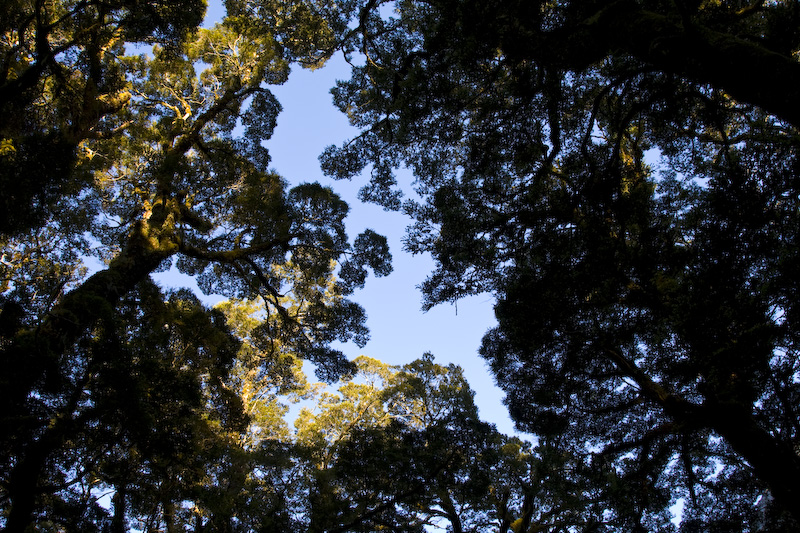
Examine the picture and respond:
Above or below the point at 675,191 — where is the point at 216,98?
above

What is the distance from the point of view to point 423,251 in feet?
26.3

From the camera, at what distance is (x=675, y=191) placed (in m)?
8.58

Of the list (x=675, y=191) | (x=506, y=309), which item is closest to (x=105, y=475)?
(x=506, y=309)

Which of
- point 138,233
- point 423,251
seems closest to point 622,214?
point 423,251

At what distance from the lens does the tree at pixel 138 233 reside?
5.50 m

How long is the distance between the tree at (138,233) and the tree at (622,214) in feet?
7.21

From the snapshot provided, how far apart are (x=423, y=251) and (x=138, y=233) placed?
522 cm

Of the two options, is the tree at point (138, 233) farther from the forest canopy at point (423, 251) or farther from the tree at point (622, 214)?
the tree at point (622, 214)

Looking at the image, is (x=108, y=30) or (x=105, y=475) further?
(x=108, y=30)

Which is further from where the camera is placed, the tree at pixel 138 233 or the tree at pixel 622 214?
the tree at pixel 138 233

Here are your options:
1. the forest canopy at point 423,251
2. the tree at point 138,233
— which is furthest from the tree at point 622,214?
the tree at point 138,233

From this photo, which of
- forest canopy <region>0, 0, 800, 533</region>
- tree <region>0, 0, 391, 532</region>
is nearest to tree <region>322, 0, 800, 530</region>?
forest canopy <region>0, 0, 800, 533</region>

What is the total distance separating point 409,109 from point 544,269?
331 cm

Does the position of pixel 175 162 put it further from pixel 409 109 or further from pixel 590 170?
pixel 590 170
